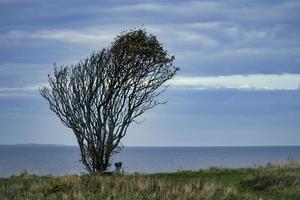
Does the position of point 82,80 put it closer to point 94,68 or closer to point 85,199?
point 94,68

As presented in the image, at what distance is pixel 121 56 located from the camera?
116 ft

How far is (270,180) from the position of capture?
27.8 meters

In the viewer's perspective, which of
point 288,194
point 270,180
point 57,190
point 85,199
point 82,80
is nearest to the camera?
point 85,199

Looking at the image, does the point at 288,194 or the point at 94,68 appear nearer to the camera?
the point at 288,194

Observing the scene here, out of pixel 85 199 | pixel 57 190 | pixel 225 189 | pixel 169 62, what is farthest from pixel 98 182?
pixel 169 62

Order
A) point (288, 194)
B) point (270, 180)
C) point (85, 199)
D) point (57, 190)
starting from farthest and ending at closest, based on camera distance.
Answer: point (270, 180) → point (288, 194) → point (57, 190) → point (85, 199)

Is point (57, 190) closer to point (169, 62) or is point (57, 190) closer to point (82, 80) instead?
point (82, 80)

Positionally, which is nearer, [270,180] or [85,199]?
[85,199]

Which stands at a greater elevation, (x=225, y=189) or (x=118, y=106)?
(x=118, y=106)

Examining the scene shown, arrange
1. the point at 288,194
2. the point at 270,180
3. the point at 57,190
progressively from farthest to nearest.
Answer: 1. the point at 270,180
2. the point at 288,194
3. the point at 57,190

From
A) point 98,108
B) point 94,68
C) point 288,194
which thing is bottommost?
point 288,194

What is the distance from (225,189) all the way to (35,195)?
6.53 metres

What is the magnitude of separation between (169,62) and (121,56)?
10.3ft

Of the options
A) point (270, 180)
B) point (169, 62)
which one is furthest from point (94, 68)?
point (270, 180)
